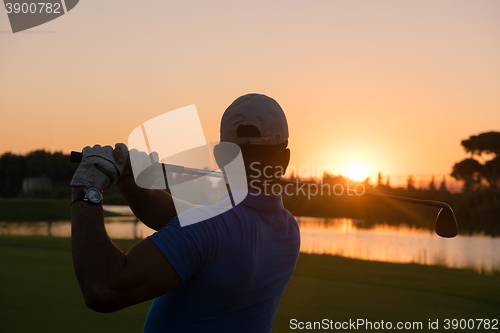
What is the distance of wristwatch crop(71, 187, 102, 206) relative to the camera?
45.1 inches

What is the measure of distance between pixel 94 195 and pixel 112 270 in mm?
244

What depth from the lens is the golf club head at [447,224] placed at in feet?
7.71

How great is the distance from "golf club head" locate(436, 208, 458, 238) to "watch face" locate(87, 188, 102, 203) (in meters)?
1.93

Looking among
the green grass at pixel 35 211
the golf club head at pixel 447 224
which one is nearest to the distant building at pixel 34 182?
the green grass at pixel 35 211

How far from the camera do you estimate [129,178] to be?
1569mm

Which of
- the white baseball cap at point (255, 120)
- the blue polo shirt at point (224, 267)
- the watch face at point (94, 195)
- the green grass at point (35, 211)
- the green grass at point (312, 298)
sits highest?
the white baseball cap at point (255, 120)

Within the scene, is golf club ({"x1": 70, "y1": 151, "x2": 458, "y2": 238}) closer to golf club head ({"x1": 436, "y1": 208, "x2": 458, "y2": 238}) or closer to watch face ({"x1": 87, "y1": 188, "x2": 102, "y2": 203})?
golf club head ({"x1": 436, "y1": 208, "x2": 458, "y2": 238})

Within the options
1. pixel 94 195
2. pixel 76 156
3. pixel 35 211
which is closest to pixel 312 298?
pixel 76 156

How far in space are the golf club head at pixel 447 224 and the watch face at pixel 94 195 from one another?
76.0 inches

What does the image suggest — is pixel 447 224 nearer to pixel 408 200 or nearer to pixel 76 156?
pixel 408 200

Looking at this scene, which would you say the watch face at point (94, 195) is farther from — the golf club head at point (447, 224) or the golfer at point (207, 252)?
the golf club head at point (447, 224)

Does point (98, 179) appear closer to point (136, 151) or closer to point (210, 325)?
point (136, 151)

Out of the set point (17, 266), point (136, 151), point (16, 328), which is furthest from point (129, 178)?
point (17, 266)

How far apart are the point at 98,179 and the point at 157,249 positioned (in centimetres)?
34
